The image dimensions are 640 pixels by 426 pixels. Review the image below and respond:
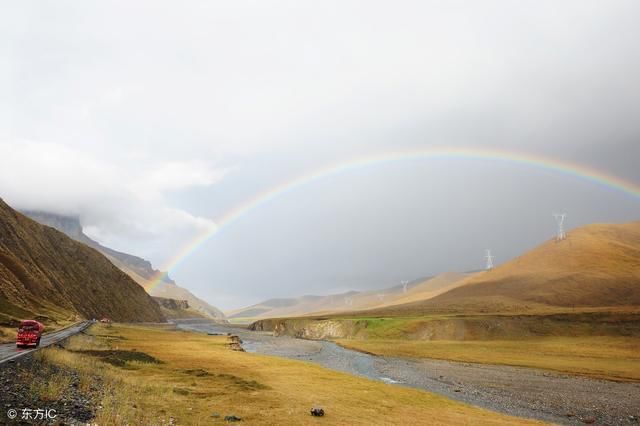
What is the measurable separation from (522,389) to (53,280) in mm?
118432

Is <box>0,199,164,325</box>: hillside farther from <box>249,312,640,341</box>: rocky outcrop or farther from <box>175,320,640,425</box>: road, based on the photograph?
<box>249,312,640,341</box>: rocky outcrop

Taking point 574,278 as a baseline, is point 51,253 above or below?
above

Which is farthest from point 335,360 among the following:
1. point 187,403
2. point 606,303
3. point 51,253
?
point 606,303

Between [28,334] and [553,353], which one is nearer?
[28,334]

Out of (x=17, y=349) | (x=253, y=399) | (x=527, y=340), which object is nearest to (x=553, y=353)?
(x=527, y=340)

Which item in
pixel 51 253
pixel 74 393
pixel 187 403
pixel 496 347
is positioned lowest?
pixel 496 347

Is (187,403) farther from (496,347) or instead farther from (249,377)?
(496,347)

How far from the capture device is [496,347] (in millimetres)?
88438

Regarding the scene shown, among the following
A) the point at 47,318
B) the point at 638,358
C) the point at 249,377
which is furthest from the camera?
the point at 47,318

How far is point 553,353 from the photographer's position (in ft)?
256

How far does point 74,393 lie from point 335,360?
184 ft

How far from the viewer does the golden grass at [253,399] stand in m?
22.4

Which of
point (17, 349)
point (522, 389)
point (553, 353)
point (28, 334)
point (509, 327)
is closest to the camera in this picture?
point (17, 349)

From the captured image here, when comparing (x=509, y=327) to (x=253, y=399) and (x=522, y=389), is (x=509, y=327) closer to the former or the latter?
(x=522, y=389)
